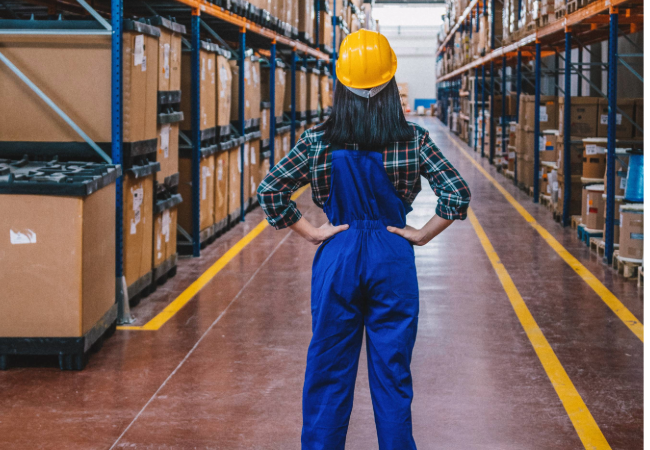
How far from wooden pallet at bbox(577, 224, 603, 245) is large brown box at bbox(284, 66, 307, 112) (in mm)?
6659

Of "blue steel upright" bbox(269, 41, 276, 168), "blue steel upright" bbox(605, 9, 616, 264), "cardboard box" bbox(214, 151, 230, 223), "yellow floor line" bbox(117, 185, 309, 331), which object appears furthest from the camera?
"blue steel upright" bbox(269, 41, 276, 168)

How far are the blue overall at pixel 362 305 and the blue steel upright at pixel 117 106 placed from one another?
2.97 metres

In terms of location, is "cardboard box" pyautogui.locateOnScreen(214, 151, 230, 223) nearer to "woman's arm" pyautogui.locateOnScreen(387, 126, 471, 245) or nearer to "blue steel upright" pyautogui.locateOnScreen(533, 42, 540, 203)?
"blue steel upright" pyautogui.locateOnScreen(533, 42, 540, 203)

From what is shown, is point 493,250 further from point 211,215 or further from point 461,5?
point 461,5

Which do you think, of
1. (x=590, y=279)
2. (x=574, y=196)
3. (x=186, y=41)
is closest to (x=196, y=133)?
(x=186, y=41)

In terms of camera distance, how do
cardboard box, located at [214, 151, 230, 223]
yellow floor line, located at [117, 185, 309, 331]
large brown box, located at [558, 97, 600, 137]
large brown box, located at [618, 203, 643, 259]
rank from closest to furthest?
yellow floor line, located at [117, 185, 309, 331], large brown box, located at [618, 203, 643, 259], cardboard box, located at [214, 151, 230, 223], large brown box, located at [558, 97, 600, 137]

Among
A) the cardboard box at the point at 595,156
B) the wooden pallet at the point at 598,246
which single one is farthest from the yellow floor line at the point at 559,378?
the cardboard box at the point at 595,156

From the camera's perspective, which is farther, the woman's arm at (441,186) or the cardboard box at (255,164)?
the cardboard box at (255,164)

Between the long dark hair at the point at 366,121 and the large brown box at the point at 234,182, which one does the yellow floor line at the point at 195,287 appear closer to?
the large brown box at the point at 234,182

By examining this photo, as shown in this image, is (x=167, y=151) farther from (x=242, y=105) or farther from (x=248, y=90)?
(x=248, y=90)

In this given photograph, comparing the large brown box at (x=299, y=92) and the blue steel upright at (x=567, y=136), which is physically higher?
the large brown box at (x=299, y=92)

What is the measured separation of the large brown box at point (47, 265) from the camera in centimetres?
450

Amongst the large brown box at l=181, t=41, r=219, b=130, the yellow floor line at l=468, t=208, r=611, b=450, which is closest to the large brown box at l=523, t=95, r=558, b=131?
the yellow floor line at l=468, t=208, r=611, b=450

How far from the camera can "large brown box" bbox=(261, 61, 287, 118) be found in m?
12.3
